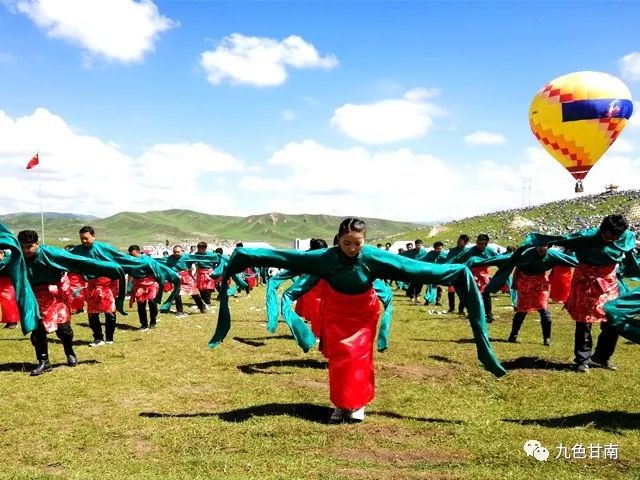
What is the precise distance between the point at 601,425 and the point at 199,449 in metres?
4.96

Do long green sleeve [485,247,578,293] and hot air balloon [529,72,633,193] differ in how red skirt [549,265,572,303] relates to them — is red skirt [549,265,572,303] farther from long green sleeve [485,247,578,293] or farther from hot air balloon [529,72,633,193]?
hot air balloon [529,72,633,193]

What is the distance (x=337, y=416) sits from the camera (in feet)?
23.7

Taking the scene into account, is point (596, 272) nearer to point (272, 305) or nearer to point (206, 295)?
point (272, 305)

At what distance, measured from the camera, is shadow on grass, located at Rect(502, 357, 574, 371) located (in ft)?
34.2

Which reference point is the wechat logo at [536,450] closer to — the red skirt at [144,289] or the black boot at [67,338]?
the black boot at [67,338]

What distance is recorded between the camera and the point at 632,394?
8.45m

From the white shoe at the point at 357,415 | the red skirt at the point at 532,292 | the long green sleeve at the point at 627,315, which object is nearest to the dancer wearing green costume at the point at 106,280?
the white shoe at the point at 357,415

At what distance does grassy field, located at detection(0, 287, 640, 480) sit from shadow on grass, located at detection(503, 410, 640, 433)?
0.02m

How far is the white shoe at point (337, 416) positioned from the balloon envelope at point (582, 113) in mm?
19208

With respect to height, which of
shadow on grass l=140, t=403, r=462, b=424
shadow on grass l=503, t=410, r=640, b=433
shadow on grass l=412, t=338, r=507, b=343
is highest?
shadow on grass l=503, t=410, r=640, b=433

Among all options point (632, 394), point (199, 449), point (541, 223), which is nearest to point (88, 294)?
point (199, 449)

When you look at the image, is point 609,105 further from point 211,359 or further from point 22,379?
point 22,379

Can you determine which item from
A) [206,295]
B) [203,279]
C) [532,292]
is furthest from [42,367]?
[206,295]

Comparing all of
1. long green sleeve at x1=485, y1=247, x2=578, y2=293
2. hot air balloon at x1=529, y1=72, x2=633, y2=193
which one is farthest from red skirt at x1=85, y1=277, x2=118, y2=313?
hot air balloon at x1=529, y1=72, x2=633, y2=193
